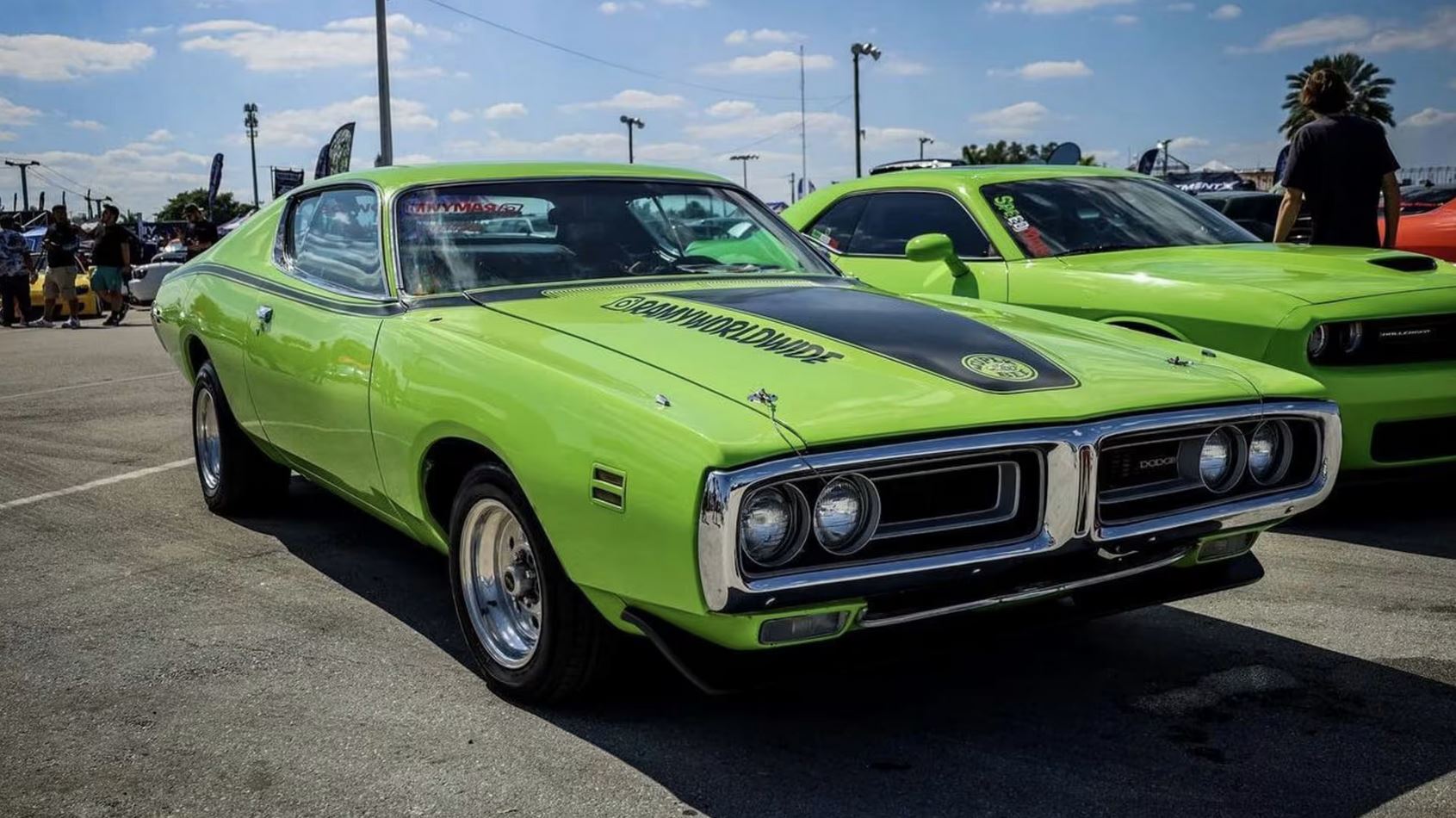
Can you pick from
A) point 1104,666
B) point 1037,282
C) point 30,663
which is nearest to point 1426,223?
point 1037,282

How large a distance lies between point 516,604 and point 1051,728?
4.47ft

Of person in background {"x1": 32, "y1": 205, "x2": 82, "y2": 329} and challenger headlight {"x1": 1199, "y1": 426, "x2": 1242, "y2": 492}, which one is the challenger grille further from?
person in background {"x1": 32, "y1": 205, "x2": 82, "y2": 329}

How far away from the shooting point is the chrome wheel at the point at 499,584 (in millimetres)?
3361

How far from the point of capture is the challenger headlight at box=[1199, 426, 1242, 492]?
10.5 feet

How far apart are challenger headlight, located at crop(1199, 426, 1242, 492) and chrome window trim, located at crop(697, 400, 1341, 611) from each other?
0.06m

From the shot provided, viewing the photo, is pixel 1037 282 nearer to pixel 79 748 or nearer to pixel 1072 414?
pixel 1072 414

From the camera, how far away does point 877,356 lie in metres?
3.14

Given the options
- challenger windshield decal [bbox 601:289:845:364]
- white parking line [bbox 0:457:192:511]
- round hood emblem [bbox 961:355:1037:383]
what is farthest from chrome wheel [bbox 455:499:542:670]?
white parking line [bbox 0:457:192:511]

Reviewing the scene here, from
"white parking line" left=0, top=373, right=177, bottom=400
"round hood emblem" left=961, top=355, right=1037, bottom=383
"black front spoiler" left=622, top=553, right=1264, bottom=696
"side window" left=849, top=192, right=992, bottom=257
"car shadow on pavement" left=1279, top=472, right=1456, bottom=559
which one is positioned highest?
"side window" left=849, top=192, right=992, bottom=257

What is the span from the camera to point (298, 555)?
4.90 metres

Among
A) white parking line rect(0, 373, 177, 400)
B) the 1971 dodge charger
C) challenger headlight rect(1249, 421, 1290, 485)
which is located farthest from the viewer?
white parking line rect(0, 373, 177, 400)

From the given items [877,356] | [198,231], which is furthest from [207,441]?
[198,231]

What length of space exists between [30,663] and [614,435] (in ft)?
6.62

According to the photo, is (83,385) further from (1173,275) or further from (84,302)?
(84,302)
